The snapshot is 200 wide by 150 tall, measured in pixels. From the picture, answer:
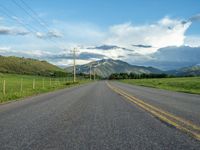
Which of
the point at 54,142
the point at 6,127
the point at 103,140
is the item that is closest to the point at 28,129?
the point at 6,127

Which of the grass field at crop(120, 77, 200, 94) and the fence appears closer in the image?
the fence

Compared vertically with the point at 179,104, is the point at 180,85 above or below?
above

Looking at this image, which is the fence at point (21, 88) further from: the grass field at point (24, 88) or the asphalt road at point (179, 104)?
the asphalt road at point (179, 104)

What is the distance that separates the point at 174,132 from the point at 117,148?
2.11m

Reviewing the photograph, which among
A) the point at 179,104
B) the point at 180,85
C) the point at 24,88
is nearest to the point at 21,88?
the point at 24,88

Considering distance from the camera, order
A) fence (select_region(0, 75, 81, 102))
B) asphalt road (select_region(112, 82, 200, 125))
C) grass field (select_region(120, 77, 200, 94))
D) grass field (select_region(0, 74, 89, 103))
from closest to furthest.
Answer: asphalt road (select_region(112, 82, 200, 125))
grass field (select_region(0, 74, 89, 103))
fence (select_region(0, 75, 81, 102))
grass field (select_region(120, 77, 200, 94))

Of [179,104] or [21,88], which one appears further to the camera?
[21,88]

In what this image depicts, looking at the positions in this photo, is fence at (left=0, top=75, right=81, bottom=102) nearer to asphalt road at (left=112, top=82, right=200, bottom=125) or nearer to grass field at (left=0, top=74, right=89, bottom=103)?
grass field at (left=0, top=74, right=89, bottom=103)

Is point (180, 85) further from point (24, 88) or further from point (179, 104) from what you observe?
point (179, 104)

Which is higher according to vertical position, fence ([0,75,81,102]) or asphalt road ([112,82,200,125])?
fence ([0,75,81,102])

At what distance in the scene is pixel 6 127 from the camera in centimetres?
841

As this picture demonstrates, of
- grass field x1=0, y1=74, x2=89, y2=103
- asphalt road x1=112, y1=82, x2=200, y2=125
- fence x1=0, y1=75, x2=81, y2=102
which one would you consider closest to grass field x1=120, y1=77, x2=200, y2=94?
asphalt road x1=112, y1=82, x2=200, y2=125

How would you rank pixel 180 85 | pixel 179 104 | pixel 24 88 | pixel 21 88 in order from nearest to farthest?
pixel 179 104
pixel 21 88
pixel 24 88
pixel 180 85

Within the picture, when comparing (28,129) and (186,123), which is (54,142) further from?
(186,123)
